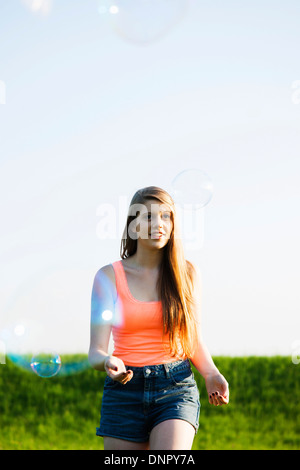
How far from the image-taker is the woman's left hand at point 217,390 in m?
2.71

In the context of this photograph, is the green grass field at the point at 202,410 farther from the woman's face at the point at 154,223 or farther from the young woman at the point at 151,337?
the woman's face at the point at 154,223

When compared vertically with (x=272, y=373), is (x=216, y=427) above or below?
below

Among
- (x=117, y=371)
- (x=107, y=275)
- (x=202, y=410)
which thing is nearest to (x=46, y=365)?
(x=107, y=275)

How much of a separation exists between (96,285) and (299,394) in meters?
5.69

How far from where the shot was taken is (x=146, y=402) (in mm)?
2621

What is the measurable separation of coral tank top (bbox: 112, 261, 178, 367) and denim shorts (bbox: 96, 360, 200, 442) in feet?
0.15

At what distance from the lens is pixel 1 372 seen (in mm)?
8250

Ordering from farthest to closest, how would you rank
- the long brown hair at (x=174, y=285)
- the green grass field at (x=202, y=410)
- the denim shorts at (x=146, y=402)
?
the green grass field at (x=202, y=410), the long brown hair at (x=174, y=285), the denim shorts at (x=146, y=402)

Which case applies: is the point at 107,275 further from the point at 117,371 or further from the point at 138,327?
the point at 117,371

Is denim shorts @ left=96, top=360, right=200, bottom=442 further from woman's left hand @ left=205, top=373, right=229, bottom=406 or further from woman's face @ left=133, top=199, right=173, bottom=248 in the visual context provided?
woman's face @ left=133, top=199, right=173, bottom=248

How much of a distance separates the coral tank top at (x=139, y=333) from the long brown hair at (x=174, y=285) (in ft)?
0.12

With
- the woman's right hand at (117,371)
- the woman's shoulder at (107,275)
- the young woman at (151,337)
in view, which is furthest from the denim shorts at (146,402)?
the woman's shoulder at (107,275)
